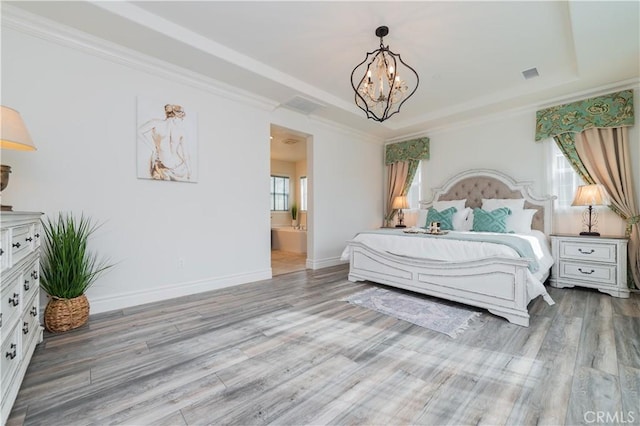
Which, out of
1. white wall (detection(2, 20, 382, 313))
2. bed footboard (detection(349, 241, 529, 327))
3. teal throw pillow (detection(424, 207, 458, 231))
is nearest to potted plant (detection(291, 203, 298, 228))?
white wall (detection(2, 20, 382, 313))

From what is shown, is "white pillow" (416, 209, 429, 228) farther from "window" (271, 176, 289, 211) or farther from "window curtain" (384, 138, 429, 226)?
"window" (271, 176, 289, 211)

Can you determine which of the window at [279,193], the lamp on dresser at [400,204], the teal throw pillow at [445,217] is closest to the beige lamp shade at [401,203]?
the lamp on dresser at [400,204]

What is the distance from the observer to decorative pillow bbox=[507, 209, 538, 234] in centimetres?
386

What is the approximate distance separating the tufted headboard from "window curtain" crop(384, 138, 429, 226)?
0.62 meters

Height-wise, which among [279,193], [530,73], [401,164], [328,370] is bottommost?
[328,370]

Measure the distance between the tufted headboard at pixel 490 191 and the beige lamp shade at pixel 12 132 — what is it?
536 centimetres

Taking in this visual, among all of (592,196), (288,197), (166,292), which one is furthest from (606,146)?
(288,197)

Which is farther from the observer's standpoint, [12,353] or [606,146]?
[606,146]

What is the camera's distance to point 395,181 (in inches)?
232

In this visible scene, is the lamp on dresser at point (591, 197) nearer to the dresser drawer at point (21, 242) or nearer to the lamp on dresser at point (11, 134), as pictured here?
the dresser drawer at point (21, 242)

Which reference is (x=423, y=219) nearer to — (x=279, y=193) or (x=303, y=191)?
(x=303, y=191)

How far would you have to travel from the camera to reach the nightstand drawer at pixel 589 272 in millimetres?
3246

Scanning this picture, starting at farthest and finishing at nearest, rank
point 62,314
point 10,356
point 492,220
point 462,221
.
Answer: point 462,221, point 492,220, point 62,314, point 10,356

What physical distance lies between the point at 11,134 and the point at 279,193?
6787mm
